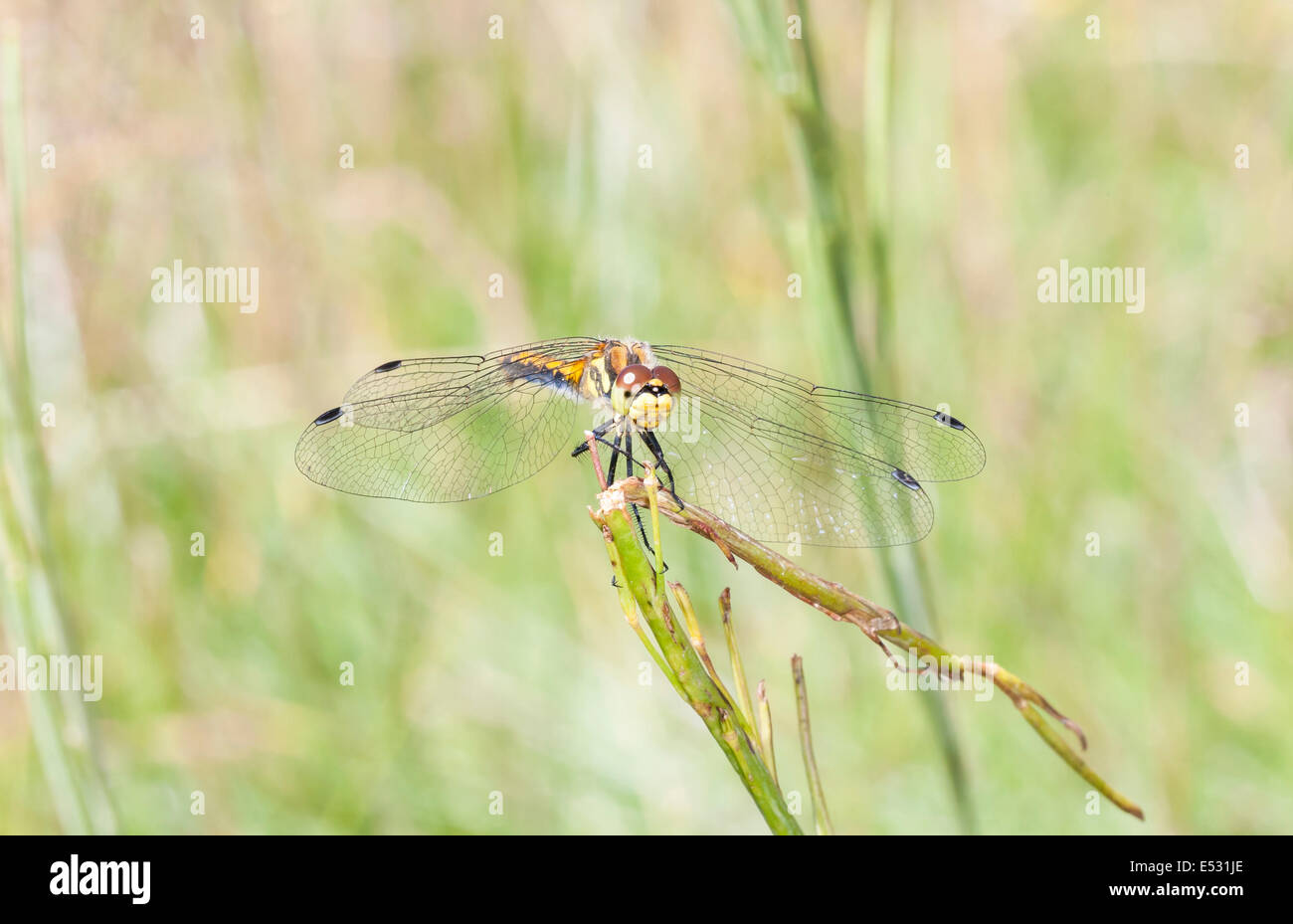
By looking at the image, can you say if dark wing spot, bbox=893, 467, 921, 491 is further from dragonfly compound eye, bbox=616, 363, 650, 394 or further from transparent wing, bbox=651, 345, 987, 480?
dragonfly compound eye, bbox=616, 363, 650, 394

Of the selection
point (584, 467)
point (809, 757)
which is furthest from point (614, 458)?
point (584, 467)

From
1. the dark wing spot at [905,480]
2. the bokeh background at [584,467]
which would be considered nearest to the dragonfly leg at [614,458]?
the dark wing spot at [905,480]

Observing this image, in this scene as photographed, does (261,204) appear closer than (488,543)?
Yes

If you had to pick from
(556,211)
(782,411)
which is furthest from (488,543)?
(782,411)

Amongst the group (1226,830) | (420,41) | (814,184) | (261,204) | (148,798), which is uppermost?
(420,41)

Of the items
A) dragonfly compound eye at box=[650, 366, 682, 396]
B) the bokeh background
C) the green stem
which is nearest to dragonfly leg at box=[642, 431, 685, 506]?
dragonfly compound eye at box=[650, 366, 682, 396]

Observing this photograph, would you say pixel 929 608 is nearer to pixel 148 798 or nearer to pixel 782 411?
pixel 782 411

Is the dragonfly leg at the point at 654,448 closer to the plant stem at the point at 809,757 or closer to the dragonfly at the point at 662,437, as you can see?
the dragonfly at the point at 662,437
